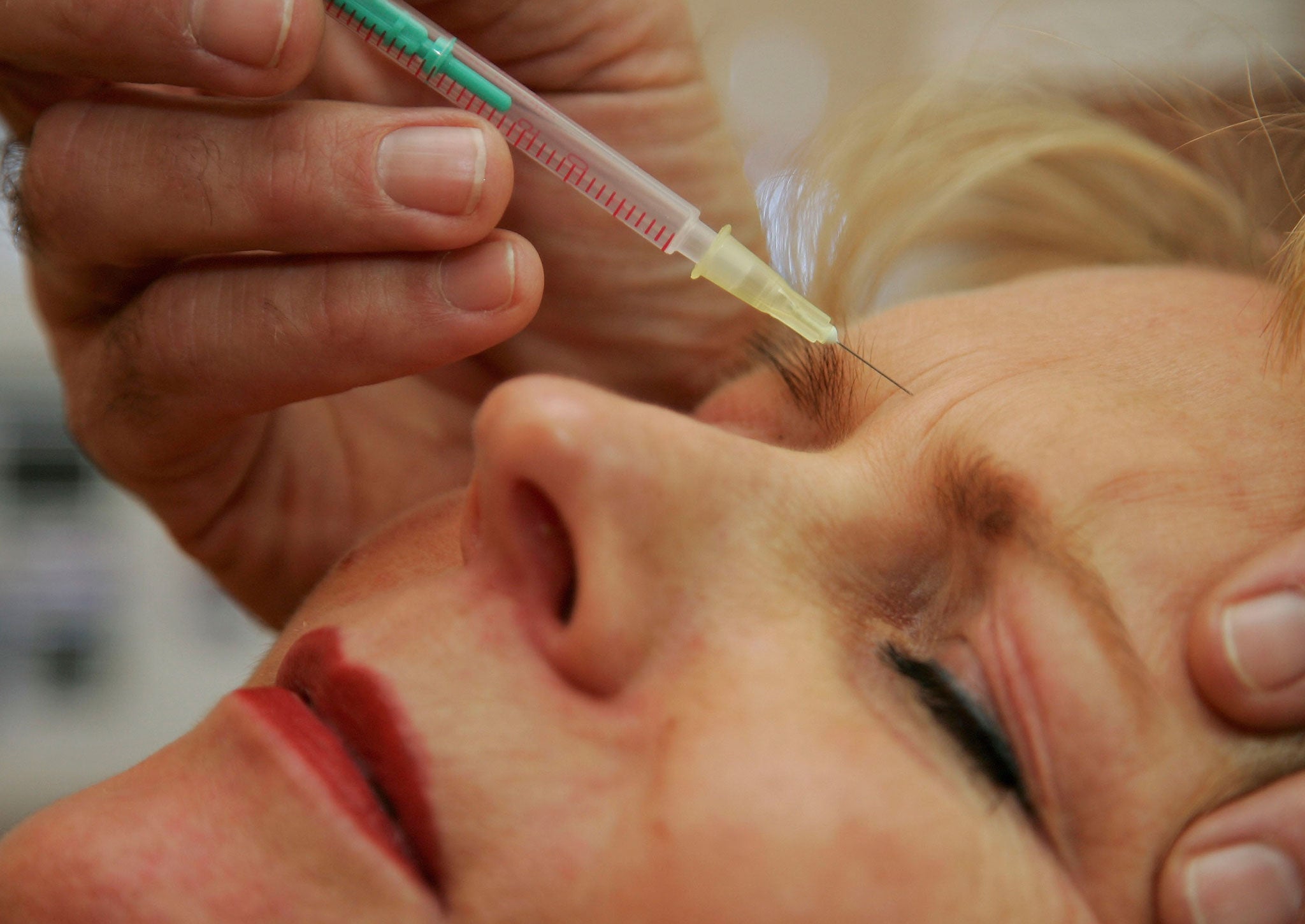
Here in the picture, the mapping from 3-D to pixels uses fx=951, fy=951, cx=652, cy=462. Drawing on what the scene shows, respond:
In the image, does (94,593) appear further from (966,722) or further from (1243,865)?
(1243,865)

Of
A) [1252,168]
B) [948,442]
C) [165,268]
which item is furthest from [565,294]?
[1252,168]

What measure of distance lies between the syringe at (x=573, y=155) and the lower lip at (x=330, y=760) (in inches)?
14.8

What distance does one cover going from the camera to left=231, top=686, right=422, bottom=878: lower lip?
0.44 m

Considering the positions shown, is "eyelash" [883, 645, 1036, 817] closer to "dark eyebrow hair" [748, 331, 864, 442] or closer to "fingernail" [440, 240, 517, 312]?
"dark eyebrow hair" [748, 331, 864, 442]

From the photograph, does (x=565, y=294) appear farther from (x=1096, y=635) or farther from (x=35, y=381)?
(x=35, y=381)

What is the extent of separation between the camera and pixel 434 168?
0.58 m

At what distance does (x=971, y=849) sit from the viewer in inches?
17.4

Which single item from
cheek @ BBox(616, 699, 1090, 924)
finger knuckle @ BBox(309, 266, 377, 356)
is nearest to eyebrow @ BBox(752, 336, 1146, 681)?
cheek @ BBox(616, 699, 1090, 924)

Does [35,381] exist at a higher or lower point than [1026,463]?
lower

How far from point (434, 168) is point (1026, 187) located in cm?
72

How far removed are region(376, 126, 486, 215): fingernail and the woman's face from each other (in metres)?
0.16

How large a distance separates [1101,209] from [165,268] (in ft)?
2.99

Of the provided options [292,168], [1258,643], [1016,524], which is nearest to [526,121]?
[292,168]

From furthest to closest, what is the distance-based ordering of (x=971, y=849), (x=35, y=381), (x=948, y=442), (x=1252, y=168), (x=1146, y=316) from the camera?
(x=35, y=381) → (x=1252, y=168) → (x=1146, y=316) → (x=948, y=442) → (x=971, y=849)
